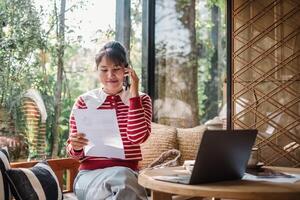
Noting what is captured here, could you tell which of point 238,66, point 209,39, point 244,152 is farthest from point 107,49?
point 209,39

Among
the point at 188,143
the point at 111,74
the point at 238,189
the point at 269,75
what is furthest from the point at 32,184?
the point at 269,75

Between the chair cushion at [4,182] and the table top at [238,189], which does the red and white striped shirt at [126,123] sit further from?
the table top at [238,189]

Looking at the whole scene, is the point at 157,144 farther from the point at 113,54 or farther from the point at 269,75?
the point at 269,75

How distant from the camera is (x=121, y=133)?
2.13 meters

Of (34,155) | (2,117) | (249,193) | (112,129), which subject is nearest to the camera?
(249,193)

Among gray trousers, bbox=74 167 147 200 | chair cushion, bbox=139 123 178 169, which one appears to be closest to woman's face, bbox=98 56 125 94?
gray trousers, bbox=74 167 147 200

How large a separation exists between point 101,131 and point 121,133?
0.16 m

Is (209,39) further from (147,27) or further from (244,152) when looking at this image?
(244,152)

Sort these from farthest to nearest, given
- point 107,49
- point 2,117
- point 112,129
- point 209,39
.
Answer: point 209,39
point 2,117
point 107,49
point 112,129

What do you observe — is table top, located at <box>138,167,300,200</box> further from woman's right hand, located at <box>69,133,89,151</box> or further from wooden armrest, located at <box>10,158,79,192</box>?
wooden armrest, located at <box>10,158,79,192</box>

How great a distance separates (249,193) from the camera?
130cm

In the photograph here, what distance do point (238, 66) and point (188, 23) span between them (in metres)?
0.61

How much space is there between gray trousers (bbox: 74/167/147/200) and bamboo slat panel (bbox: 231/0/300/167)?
1536 millimetres

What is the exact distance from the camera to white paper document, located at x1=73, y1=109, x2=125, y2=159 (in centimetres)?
197
